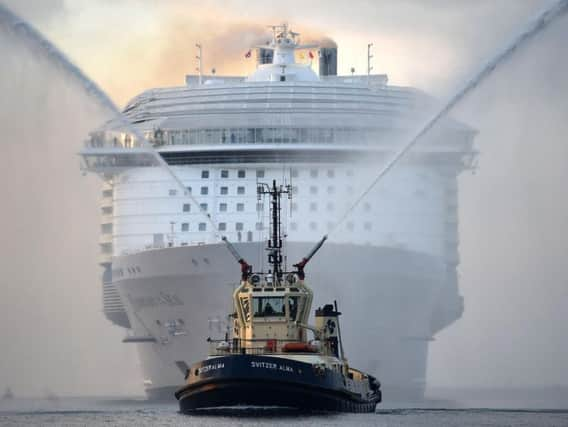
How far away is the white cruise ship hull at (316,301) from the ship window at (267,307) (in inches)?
726

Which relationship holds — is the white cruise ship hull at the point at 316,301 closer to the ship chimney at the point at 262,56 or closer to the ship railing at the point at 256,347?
the ship chimney at the point at 262,56

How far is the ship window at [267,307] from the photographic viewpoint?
62.7m

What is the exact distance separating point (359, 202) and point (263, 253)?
535 cm

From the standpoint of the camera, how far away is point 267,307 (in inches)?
2469

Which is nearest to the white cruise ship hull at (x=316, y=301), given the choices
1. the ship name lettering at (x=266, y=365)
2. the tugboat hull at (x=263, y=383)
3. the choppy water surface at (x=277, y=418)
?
the choppy water surface at (x=277, y=418)

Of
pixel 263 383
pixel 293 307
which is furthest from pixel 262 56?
pixel 263 383

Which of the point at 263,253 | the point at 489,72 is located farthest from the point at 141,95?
the point at 489,72

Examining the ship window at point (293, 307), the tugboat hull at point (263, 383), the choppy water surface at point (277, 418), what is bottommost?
the choppy water surface at point (277, 418)

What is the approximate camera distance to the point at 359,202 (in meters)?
84.2

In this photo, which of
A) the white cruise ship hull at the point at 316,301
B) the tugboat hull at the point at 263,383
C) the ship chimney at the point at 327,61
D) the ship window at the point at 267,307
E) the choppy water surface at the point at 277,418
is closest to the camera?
the tugboat hull at the point at 263,383

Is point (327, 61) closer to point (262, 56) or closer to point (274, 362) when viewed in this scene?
point (262, 56)

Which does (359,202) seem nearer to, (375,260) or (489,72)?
(375,260)

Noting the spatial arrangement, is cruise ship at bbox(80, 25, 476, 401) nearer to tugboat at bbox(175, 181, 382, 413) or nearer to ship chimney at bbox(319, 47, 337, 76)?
ship chimney at bbox(319, 47, 337, 76)

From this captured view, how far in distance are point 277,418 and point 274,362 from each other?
5.77 feet
